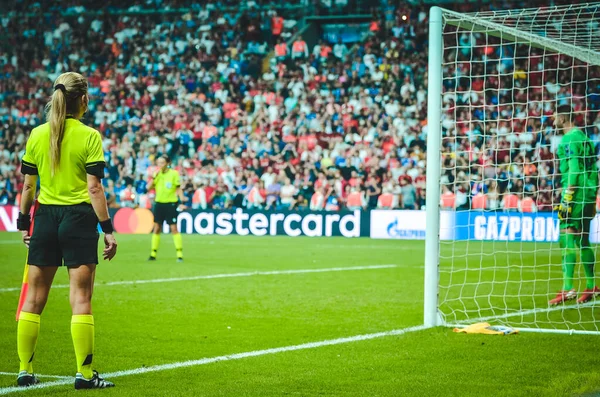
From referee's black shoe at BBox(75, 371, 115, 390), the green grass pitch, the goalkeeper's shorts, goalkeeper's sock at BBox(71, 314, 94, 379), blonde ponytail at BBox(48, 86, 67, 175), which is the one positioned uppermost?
Result: blonde ponytail at BBox(48, 86, 67, 175)

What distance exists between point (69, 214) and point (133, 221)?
22314mm

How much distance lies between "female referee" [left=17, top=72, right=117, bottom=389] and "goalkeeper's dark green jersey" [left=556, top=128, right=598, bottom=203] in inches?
251

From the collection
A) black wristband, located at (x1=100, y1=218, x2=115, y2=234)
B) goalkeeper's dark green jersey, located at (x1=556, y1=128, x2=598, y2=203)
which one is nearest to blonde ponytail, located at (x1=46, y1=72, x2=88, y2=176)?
black wristband, located at (x1=100, y1=218, x2=115, y2=234)

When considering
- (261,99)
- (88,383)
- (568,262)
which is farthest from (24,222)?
(261,99)

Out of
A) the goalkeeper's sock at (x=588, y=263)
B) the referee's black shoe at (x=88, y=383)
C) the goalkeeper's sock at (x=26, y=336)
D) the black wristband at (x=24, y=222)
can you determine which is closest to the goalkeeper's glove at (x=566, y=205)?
the goalkeeper's sock at (x=588, y=263)

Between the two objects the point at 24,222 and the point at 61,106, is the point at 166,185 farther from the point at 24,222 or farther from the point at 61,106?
the point at 61,106

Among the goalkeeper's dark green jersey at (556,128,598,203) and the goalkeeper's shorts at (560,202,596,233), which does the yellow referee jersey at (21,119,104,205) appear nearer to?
the goalkeeper's dark green jersey at (556,128,598,203)

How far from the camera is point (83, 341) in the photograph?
→ 5.62 metres

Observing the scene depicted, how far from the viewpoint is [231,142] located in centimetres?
3048

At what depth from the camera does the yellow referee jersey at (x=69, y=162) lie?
18.4ft

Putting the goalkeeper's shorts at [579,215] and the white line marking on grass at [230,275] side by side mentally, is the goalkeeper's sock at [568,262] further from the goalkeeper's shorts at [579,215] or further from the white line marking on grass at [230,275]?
the white line marking on grass at [230,275]

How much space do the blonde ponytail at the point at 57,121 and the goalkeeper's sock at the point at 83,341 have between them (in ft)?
3.26

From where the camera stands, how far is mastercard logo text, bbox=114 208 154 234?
27.6 meters

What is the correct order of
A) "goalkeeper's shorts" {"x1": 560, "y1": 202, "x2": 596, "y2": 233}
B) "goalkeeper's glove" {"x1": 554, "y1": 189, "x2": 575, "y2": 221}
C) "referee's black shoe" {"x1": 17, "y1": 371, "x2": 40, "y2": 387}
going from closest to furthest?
"referee's black shoe" {"x1": 17, "y1": 371, "x2": 40, "y2": 387}, "goalkeeper's glove" {"x1": 554, "y1": 189, "x2": 575, "y2": 221}, "goalkeeper's shorts" {"x1": 560, "y1": 202, "x2": 596, "y2": 233}
